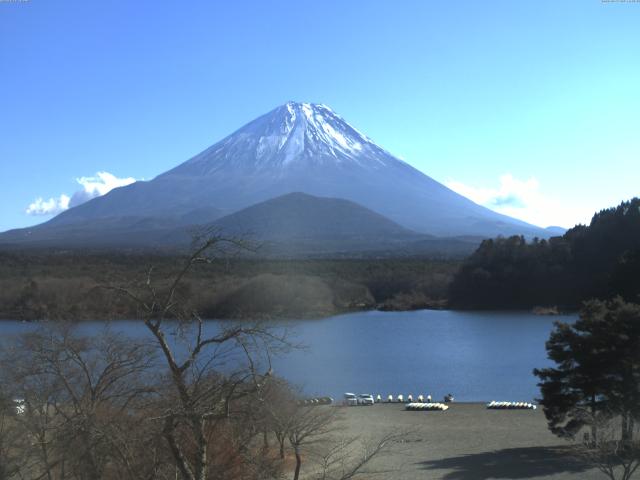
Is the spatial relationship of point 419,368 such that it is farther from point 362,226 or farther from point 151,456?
point 362,226

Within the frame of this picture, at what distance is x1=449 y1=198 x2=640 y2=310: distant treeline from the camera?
35.8 meters

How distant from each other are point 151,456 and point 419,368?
16.3 m

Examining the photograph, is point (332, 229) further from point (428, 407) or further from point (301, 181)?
point (428, 407)

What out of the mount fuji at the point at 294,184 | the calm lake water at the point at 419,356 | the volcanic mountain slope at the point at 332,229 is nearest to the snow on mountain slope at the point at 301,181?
the mount fuji at the point at 294,184

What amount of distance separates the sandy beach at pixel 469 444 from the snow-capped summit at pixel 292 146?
7703 centimetres

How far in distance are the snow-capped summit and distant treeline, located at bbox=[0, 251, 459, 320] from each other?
1770 inches

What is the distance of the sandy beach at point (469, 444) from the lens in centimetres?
906

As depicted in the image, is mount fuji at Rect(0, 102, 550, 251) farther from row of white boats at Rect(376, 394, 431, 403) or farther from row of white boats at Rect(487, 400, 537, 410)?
row of white boats at Rect(487, 400, 537, 410)

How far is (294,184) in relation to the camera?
8575 cm

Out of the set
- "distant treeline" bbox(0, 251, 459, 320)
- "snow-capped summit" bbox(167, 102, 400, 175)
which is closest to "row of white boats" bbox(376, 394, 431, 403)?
"distant treeline" bbox(0, 251, 459, 320)

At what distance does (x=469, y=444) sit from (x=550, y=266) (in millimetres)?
27467

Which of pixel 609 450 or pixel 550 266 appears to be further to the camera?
pixel 550 266

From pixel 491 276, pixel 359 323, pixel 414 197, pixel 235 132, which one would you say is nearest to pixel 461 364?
pixel 359 323

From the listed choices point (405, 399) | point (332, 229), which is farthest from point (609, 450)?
point (332, 229)
